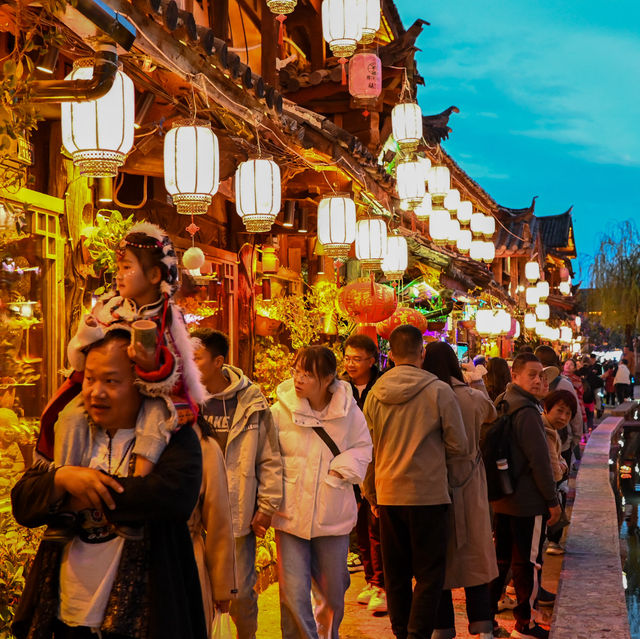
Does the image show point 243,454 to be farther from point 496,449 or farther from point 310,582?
point 496,449

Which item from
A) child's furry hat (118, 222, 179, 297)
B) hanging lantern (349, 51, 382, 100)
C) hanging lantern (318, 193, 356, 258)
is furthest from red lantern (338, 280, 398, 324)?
child's furry hat (118, 222, 179, 297)

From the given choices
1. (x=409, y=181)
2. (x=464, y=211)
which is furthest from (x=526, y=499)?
(x=464, y=211)

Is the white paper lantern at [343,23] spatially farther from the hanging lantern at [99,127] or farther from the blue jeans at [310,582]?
Answer: the blue jeans at [310,582]

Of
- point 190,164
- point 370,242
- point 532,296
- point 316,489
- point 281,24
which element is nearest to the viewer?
point 316,489

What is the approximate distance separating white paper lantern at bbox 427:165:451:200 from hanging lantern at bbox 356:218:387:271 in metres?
6.76

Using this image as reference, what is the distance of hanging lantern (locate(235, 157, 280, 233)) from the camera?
8.70 metres

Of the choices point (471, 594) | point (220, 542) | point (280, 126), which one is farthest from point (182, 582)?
point (280, 126)

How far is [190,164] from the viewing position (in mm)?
7062

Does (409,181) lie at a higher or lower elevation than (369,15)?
lower

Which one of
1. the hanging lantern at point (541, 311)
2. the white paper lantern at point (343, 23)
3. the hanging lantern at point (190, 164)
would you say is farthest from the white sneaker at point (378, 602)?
the hanging lantern at point (541, 311)

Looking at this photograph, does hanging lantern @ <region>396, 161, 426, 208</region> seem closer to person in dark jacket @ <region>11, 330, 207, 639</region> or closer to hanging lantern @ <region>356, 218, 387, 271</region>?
hanging lantern @ <region>356, 218, 387, 271</region>

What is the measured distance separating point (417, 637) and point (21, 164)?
14.1 ft

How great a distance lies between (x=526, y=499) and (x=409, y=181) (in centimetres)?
902

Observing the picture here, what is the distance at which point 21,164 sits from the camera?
6.23m
